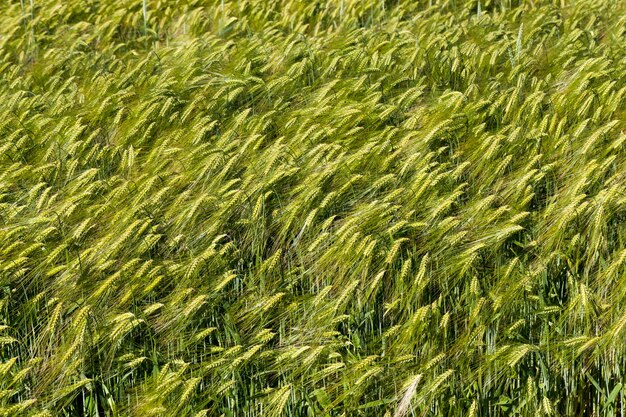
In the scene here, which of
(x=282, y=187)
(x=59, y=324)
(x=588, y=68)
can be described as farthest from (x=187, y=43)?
(x=59, y=324)

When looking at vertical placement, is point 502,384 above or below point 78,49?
below

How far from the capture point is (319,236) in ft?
8.78

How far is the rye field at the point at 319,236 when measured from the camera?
2408 mm

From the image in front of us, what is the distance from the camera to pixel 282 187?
2.95 metres

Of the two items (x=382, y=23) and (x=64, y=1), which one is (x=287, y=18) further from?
(x=64, y=1)

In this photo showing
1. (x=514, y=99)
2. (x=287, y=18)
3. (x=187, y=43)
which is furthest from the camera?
(x=287, y=18)

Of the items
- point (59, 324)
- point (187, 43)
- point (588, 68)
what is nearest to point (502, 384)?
point (59, 324)

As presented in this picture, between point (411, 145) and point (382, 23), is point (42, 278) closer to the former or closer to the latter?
point (411, 145)

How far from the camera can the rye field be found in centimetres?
241

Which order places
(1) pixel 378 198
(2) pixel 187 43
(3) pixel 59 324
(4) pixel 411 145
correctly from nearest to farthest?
(3) pixel 59 324, (1) pixel 378 198, (4) pixel 411 145, (2) pixel 187 43

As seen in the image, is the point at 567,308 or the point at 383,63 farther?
the point at 383,63

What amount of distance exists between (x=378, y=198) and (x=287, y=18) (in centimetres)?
157

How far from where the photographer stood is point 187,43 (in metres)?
3.93

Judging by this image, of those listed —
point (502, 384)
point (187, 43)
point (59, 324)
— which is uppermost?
point (187, 43)
